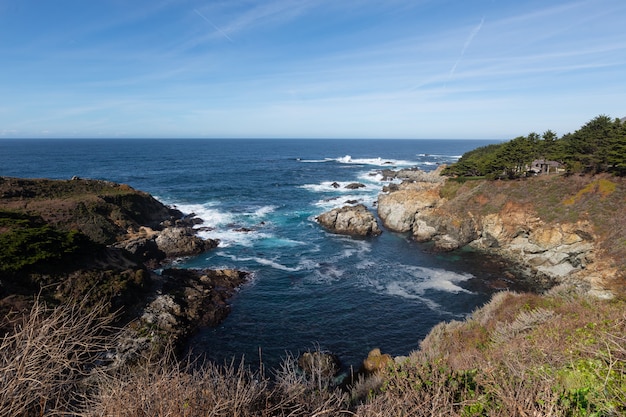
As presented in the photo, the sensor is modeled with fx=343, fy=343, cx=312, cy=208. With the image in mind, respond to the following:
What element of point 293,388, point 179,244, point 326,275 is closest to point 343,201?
point 326,275

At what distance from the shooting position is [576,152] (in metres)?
52.9

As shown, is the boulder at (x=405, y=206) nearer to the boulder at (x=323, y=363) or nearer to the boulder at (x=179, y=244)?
the boulder at (x=179, y=244)

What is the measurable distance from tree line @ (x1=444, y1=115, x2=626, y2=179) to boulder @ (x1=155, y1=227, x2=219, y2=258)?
46.3 m

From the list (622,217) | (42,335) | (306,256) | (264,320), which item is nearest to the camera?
(42,335)

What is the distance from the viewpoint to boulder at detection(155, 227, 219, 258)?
4322 centimetres

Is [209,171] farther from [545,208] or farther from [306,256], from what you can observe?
[545,208]

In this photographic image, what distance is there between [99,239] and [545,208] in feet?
187

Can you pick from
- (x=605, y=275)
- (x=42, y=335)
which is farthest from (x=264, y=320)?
(x=605, y=275)

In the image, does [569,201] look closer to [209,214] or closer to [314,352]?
[314,352]

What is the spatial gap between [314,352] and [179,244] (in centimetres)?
2648

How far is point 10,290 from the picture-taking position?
23.5m

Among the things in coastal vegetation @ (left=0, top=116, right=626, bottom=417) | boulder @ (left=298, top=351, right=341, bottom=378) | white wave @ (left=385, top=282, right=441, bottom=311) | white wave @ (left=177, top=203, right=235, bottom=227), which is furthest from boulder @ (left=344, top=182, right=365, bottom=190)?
boulder @ (left=298, top=351, right=341, bottom=378)

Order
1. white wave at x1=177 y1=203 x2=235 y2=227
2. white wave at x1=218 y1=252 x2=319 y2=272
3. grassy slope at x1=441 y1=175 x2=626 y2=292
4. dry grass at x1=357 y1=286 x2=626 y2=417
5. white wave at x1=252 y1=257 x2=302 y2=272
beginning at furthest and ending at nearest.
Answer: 1. white wave at x1=177 y1=203 x2=235 y2=227
2. white wave at x1=218 y1=252 x2=319 y2=272
3. white wave at x1=252 y1=257 x2=302 y2=272
4. grassy slope at x1=441 y1=175 x2=626 y2=292
5. dry grass at x1=357 y1=286 x2=626 y2=417

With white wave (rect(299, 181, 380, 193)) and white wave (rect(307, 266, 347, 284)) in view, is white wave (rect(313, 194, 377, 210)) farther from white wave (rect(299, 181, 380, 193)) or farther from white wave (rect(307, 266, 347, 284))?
white wave (rect(307, 266, 347, 284))
